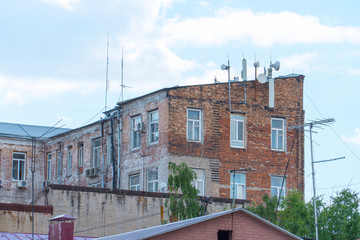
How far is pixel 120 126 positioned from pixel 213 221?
1767cm

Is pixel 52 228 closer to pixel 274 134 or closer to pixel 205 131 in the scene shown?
pixel 205 131

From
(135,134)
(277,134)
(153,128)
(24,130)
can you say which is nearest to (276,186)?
(277,134)

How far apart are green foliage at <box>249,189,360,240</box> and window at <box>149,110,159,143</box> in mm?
6702

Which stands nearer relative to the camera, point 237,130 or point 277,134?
point 237,130

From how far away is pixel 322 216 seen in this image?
38375 millimetres

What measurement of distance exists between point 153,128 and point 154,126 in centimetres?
13

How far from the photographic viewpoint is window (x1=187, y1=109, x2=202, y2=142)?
Result: 136 ft

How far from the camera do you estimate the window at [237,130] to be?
140 ft

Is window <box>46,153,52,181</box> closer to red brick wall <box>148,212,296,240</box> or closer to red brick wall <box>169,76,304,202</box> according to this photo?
red brick wall <box>169,76,304,202</box>

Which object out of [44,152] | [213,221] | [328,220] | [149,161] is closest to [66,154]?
[44,152]

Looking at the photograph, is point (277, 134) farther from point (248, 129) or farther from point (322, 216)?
point (322, 216)

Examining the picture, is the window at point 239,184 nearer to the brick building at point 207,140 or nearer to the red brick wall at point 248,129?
the brick building at point 207,140

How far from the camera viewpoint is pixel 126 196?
3612 cm

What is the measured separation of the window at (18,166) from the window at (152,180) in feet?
41.6
